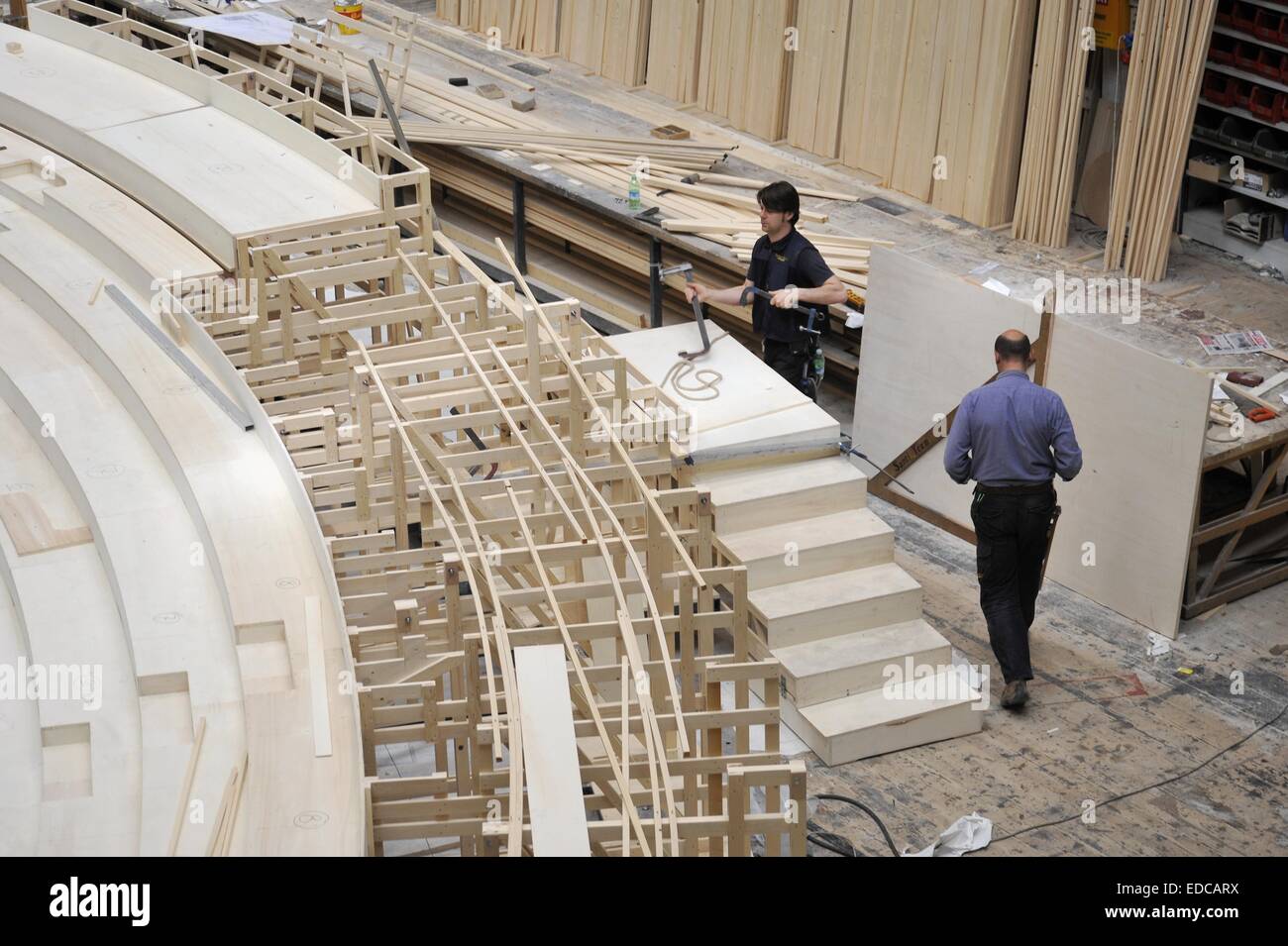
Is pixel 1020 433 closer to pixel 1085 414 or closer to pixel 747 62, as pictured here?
pixel 1085 414

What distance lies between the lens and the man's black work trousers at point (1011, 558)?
22.2ft

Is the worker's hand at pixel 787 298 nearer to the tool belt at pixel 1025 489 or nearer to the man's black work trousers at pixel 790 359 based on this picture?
the man's black work trousers at pixel 790 359

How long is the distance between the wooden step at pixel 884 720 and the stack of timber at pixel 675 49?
6.18 meters

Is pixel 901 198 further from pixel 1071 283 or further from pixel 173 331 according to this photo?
pixel 173 331

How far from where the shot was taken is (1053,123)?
938 centimetres

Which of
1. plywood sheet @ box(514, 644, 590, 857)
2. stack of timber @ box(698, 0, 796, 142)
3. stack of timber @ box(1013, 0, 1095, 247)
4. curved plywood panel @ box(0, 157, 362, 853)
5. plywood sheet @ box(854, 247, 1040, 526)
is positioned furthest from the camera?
stack of timber @ box(698, 0, 796, 142)

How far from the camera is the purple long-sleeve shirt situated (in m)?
6.67

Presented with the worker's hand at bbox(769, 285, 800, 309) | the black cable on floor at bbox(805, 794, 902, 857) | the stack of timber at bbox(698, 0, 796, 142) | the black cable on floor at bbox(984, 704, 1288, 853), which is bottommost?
the black cable on floor at bbox(805, 794, 902, 857)

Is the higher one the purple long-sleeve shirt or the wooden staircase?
the purple long-sleeve shirt

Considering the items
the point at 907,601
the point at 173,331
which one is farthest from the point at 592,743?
the point at 173,331

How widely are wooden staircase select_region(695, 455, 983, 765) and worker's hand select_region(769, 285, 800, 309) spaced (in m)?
0.79

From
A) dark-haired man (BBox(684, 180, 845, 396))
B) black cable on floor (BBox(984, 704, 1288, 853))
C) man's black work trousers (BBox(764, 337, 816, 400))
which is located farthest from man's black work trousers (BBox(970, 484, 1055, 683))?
man's black work trousers (BBox(764, 337, 816, 400))

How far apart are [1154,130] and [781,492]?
3188 mm

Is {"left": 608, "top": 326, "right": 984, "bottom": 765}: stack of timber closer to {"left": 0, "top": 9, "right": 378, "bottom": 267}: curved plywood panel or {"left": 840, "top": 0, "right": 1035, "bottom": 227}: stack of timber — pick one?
{"left": 0, "top": 9, "right": 378, "bottom": 267}: curved plywood panel
